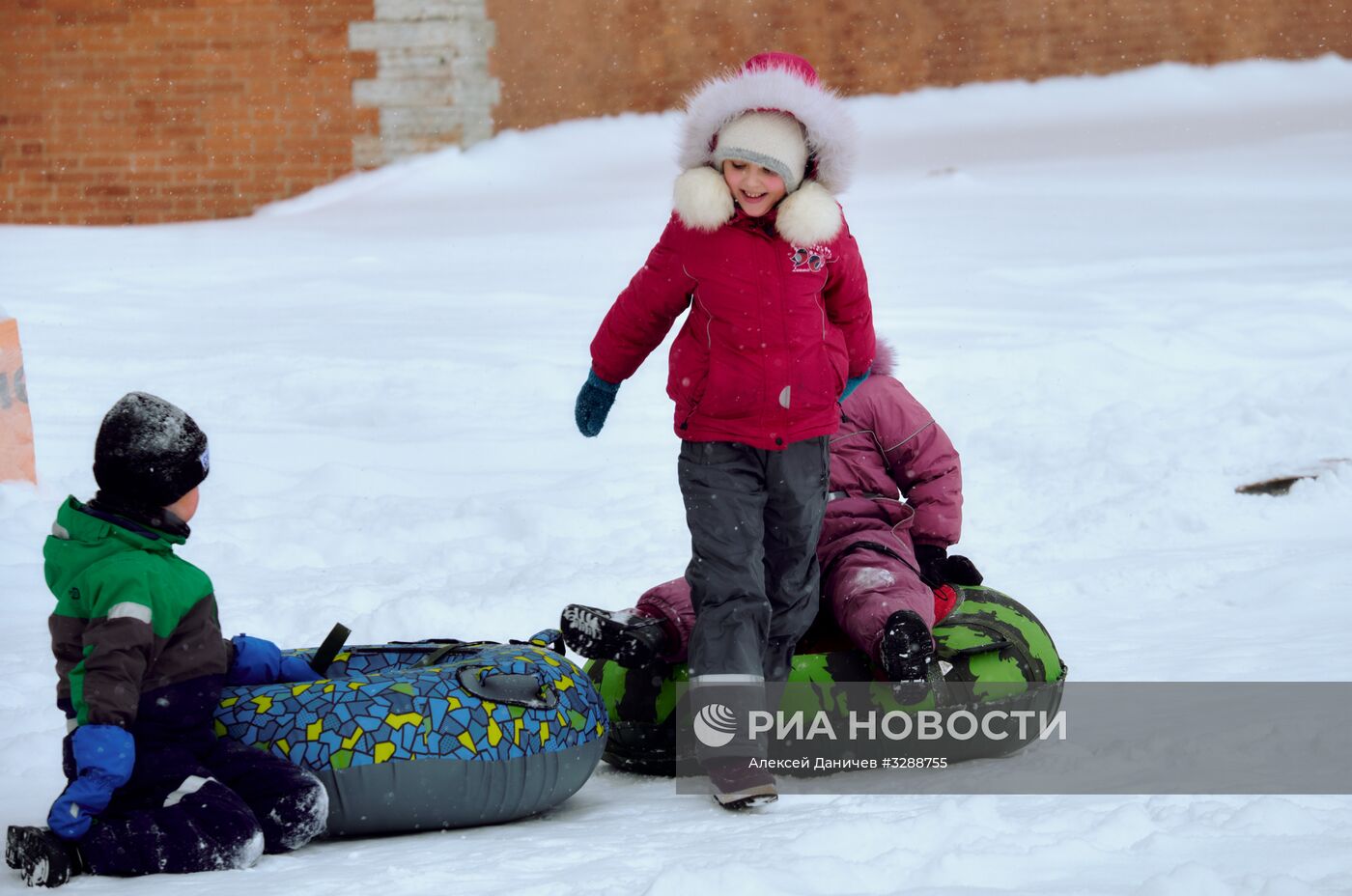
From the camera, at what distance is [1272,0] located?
47.6ft

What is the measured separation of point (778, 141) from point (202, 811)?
1.80 m

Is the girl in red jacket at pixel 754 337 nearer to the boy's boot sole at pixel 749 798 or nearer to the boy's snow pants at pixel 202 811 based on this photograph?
the boy's boot sole at pixel 749 798

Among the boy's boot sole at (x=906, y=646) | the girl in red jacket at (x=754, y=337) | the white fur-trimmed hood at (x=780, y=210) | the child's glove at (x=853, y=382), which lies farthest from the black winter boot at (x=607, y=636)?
the white fur-trimmed hood at (x=780, y=210)

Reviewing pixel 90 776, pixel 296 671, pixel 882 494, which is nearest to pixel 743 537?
pixel 882 494

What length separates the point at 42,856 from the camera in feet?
8.91

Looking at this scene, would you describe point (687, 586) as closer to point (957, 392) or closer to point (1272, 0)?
point (957, 392)

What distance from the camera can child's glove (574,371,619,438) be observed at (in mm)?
3641

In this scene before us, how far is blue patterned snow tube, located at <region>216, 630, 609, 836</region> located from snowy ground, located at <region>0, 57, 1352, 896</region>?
0.29 feet

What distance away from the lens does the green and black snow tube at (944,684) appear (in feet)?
11.9

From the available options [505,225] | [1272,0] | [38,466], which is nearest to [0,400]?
[38,466]

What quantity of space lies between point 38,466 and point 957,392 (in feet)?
13.1

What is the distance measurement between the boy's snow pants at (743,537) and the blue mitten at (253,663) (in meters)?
0.90

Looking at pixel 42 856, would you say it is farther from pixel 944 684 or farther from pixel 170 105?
pixel 170 105

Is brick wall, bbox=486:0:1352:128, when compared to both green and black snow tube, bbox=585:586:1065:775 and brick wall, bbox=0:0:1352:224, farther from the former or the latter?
green and black snow tube, bbox=585:586:1065:775
